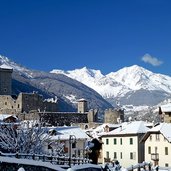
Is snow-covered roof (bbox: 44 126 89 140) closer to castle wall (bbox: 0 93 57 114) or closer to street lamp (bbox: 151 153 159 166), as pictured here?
street lamp (bbox: 151 153 159 166)

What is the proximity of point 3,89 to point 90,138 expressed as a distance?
58840 mm

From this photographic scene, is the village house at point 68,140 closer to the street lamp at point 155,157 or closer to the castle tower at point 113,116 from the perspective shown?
the street lamp at point 155,157

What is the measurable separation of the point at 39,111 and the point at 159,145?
163 feet

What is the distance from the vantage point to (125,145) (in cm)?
8288

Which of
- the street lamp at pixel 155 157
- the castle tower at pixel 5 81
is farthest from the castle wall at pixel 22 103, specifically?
the street lamp at pixel 155 157

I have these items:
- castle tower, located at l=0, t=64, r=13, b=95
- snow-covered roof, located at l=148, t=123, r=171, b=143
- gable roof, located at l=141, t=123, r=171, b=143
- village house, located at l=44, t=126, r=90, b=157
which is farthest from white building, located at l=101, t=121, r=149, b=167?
castle tower, located at l=0, t=64, r=13, b=95

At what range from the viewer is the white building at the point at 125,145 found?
8081 centimetres

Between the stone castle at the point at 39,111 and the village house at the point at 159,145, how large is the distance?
131 feet

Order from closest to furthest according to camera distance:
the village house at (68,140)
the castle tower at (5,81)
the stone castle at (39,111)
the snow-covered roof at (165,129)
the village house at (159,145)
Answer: the village house at (159,145), the snow-covered roof at (165,129), the village house at (68,140), the stone castle at (39,111), the castle tower at (5,81)

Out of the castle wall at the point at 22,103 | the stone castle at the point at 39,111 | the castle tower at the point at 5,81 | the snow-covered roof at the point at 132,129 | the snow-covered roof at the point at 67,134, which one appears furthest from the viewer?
the castle tower at the point at 5,81

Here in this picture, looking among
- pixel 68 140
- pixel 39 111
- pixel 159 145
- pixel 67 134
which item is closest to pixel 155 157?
pixel 159 145

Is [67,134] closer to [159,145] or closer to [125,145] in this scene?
[125,145]

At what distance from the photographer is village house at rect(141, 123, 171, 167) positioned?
Answer: 74125 millimetres

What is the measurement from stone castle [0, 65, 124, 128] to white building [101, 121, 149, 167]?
30609 mm
